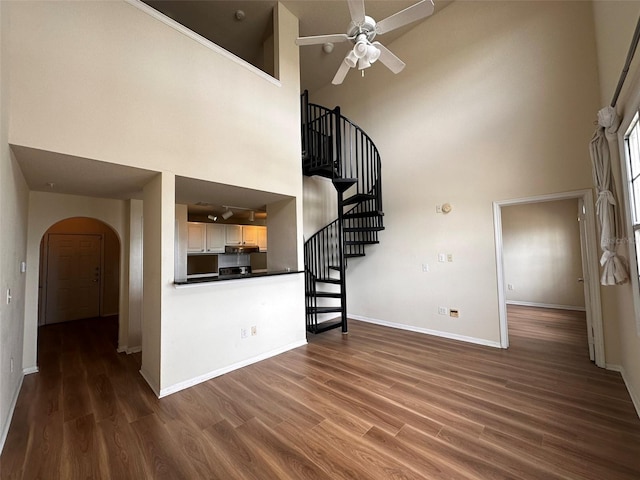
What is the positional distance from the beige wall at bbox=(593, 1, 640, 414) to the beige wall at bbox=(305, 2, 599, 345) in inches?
16.3

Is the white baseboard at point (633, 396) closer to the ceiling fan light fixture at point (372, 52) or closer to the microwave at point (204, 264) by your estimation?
the ceiling fan light fixture at point (372, 52)

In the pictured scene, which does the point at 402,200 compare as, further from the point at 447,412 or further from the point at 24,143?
the point at 24,143

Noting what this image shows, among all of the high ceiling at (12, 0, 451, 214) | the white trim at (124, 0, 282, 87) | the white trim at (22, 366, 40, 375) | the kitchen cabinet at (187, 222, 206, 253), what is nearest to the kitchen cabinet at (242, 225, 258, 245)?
the kitchen cabinet at (187, 222, 206, 253)

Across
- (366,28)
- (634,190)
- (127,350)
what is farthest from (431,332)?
(127,350)

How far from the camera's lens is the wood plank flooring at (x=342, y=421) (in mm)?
1666

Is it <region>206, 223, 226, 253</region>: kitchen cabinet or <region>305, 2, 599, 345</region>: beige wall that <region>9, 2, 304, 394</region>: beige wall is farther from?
<region>206, 223, 226, 253</region>: kitchen cabinet

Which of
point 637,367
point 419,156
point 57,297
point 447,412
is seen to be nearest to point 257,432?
point 447,412

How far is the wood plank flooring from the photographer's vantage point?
1666 millimetres

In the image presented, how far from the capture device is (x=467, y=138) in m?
3.92

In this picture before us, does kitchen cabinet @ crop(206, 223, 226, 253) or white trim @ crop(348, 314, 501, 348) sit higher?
kitchen cabinet @ crop(206, 223, 226, 253)

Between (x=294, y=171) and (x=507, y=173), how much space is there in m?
2.92

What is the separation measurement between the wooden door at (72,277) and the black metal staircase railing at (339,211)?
492 centimetres

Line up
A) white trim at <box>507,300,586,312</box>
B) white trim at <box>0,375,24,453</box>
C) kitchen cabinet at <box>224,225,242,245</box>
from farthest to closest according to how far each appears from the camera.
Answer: kitchen cabinet at <box>224,225,242,245</box> < white trim at <box>507,300,586,312</box> < white trim at <box>0,375,24,453</box>

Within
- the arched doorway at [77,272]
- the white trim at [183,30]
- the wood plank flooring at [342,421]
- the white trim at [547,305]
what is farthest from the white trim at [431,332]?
the arched doorway at [77,272]
